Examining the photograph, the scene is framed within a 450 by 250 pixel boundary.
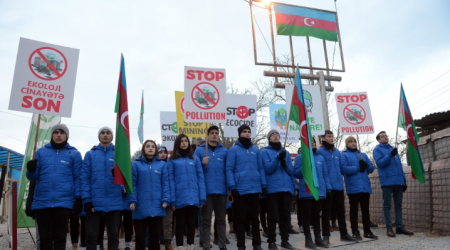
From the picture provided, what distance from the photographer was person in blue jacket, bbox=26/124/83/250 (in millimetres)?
4227

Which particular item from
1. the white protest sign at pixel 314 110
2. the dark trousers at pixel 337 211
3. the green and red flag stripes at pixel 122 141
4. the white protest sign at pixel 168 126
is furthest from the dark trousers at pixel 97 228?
the white protest sign at pixel 314 110

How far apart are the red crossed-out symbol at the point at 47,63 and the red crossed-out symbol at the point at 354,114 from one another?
617 cm

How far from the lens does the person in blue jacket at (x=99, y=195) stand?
448 centimetres

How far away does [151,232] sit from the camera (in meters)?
4.84

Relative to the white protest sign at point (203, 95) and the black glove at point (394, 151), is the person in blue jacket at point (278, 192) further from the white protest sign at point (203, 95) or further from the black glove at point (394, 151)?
the black glove at point (394, 151)

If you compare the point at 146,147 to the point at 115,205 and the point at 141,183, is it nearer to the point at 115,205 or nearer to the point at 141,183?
the point at 141,183

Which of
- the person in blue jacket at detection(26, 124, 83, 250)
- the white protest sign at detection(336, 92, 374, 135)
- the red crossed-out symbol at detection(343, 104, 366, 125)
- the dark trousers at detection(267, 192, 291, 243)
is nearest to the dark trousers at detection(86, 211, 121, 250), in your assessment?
the person in blue jacket at detection(26, 124, 83, 250)

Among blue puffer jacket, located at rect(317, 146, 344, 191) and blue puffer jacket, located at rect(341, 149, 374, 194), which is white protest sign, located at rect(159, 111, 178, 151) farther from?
blue puffer jacket, located at rect(341, 149, 374, 194)

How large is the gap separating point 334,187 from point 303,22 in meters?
9.18

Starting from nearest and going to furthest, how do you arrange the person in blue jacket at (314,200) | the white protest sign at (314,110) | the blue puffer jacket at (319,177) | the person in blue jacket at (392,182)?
the person in blue jacket at (314,200), the blue puffer jacket at (319,177), the person in blue jacket at (392,182), the white protest sign at (314,110)

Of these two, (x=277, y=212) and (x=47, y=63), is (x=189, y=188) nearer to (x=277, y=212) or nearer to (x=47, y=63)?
(x=277, y=212)

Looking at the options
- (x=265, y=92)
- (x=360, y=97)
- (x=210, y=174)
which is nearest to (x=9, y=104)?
(x=210, y=174)

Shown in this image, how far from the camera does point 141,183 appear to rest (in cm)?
498

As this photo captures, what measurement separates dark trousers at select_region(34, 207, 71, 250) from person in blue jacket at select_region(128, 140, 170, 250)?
84cm
